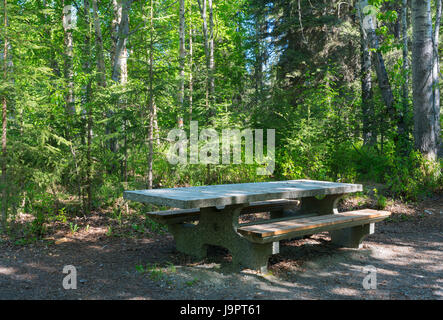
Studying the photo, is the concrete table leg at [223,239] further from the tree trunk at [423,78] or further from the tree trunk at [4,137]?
the tree trunk at [423,78]

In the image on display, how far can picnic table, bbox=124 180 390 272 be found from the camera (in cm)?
402

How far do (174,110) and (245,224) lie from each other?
3557mm

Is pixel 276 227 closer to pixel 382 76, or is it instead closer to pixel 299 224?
pixel 299 224

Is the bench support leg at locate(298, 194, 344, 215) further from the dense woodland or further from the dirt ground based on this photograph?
the dense woodland

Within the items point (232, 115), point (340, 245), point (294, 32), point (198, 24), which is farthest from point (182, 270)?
point (198, 24)

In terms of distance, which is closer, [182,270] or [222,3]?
[182,270]

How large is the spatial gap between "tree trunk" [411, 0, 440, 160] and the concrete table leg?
6.05m

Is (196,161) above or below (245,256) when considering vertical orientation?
above

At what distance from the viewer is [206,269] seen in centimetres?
443

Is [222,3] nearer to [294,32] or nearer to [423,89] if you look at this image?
[294,32]

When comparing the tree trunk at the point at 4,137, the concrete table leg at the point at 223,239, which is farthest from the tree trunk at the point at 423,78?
the tree trunk at the point at 4,137

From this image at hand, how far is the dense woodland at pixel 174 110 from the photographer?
6.05m

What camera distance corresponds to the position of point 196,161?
834 centimetres

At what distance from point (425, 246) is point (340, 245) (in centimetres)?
130
